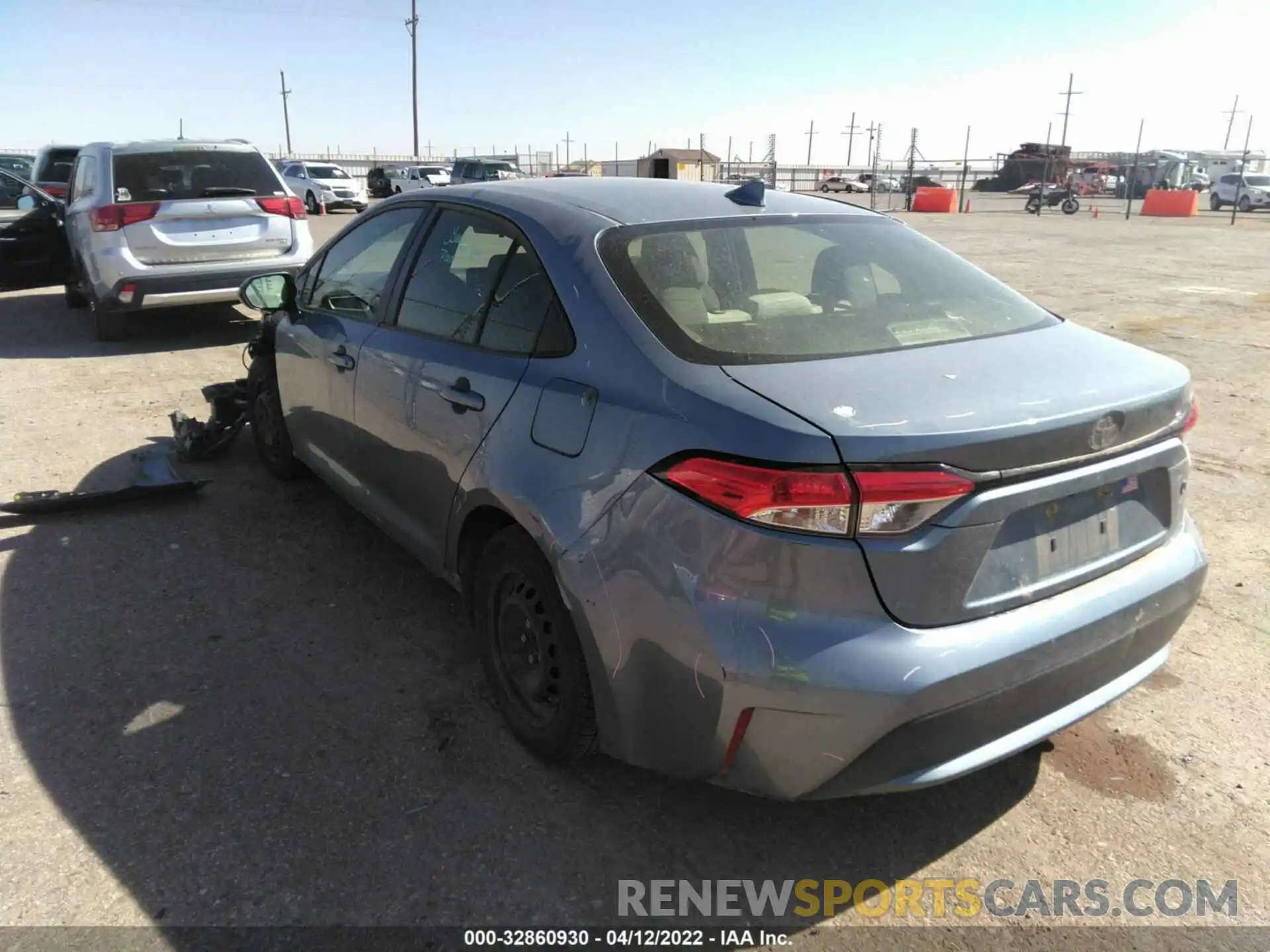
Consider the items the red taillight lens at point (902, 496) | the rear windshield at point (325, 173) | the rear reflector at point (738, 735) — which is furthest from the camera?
the rear windshield at point (325, 173)

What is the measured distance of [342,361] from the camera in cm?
381

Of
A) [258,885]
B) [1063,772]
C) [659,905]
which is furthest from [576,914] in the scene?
[1063,772]

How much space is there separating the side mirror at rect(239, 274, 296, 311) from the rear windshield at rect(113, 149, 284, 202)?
4.65 meters

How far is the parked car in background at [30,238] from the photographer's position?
954cm

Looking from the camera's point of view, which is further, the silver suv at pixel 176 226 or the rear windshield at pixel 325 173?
the rear windshield at pixel 325 173

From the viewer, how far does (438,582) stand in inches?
158

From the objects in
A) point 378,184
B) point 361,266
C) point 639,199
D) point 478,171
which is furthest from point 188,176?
point 378,184

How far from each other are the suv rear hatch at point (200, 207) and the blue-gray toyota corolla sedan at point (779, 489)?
614 centimetres

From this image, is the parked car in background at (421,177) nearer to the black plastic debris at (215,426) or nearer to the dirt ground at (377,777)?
the black plastic debris at (215,426)

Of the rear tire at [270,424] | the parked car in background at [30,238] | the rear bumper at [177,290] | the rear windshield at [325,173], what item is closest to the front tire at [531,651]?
the rear tire at [270,424]

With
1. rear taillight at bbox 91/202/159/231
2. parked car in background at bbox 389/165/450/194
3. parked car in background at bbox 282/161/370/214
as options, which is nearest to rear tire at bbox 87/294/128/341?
rear taillight at bbox 91/202/159/231

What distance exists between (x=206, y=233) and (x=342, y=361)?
18.2 feet

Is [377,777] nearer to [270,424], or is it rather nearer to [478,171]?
[270,424]

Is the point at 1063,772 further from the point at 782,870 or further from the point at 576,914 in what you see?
the point at 576,914
